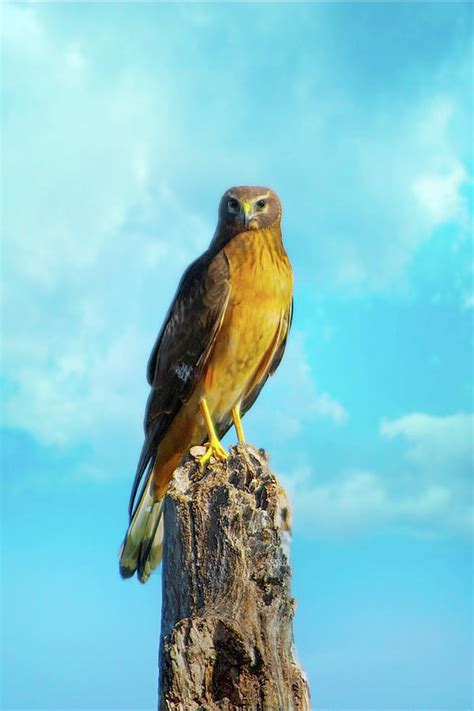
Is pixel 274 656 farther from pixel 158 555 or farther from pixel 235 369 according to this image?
pixel 235 369

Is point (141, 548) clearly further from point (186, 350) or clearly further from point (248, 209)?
point (248, 209)

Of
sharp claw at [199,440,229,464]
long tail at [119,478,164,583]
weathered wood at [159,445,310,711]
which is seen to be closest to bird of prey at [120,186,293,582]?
long tail at [119,478,164,583]

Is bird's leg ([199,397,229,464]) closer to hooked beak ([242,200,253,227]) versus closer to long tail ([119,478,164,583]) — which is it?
long tail ([119,478,164,583])

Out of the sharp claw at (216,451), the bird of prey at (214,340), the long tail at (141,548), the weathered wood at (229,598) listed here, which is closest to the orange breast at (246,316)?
the bird of prey at (214,340)

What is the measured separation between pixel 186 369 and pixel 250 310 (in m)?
0.76

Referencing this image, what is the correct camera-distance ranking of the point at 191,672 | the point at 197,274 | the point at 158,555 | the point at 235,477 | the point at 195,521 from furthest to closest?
the point at 197,274, the point at 158,555, the point at 235,477, the point at 195,521, the point at 191,672

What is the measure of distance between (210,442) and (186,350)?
3.16ft

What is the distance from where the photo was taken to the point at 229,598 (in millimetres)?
5406

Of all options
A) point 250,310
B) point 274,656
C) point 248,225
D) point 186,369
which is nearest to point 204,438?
point 186,369

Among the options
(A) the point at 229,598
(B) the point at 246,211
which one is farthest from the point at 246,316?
(A) the point at 229,598

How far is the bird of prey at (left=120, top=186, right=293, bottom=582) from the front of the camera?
812 centimetres

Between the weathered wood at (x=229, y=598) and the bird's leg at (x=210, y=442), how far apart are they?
83cm

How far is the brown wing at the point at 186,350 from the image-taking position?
812 cm

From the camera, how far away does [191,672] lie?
509 centimetres
